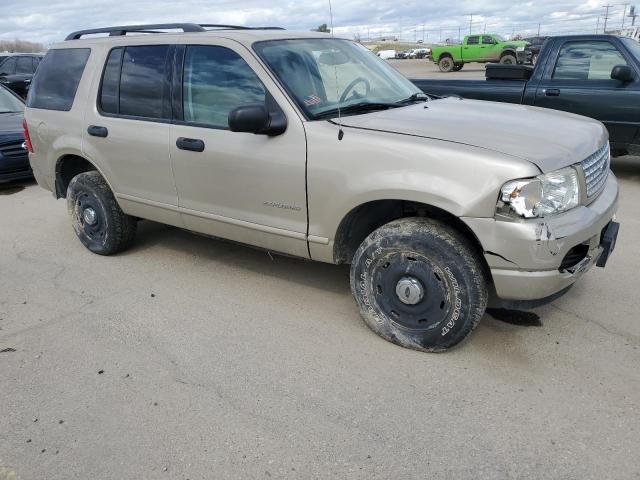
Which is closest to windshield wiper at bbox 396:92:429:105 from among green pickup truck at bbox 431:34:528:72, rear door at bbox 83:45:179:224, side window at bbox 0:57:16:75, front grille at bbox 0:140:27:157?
rear door at bbox 83:45:179:224

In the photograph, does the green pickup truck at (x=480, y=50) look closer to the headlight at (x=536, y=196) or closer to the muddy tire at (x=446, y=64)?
the muddy tire at (x=446, y=64)

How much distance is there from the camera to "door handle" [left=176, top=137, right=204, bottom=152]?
151 inches

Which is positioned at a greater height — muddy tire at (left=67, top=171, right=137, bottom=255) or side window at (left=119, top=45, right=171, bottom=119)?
side window at (left=119, top=45, right=171, bottom=119)

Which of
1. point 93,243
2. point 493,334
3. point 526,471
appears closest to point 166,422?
point 526,471

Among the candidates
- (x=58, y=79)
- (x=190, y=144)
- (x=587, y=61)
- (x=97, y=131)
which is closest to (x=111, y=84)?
(x=97, y=131)

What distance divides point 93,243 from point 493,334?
353cm

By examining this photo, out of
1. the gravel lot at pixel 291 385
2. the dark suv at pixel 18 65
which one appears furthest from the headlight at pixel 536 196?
the dark suv at pixel 18 65

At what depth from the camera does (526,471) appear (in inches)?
93.0

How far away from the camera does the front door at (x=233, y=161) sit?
3504 mm

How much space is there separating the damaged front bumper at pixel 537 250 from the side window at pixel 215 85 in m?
1.70

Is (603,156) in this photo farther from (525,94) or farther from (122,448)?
(525,94)

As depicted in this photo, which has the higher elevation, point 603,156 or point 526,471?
point 603,156

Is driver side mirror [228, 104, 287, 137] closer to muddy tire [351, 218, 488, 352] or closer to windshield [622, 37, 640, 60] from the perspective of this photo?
muddy tire [351, 218, 488, 352]

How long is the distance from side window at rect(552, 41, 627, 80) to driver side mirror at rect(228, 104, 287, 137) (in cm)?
501
